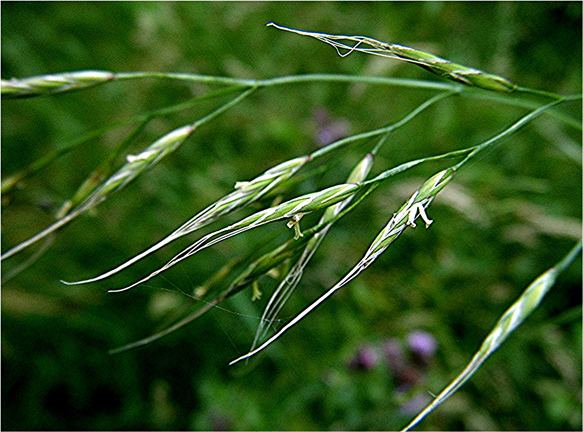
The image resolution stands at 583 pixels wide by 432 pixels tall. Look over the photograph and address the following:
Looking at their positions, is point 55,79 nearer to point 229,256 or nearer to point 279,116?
point 229,256

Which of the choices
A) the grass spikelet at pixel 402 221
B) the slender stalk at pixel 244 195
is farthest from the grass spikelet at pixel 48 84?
the grass spikelet at pixel 402 221

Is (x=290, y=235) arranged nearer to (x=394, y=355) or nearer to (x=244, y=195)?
(x=394, y=355)

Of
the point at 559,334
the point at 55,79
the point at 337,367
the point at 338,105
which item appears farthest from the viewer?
the point at 338,105

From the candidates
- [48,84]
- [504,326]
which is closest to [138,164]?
[48,84]

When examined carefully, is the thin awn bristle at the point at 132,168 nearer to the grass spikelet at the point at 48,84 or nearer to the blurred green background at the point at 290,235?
the grass spikelet at the point at 48,84

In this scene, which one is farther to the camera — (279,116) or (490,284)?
(279,116)

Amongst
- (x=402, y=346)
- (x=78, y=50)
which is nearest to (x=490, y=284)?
(x=402, y=346)
